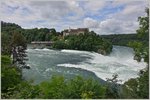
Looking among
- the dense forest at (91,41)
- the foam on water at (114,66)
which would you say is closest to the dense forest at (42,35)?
the dense forest at (91,41)

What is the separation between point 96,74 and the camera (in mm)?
7723

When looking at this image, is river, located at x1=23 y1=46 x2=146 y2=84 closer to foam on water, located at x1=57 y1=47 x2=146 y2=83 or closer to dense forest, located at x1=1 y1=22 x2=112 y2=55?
foam on water, located at x1=57 y1=47 x2=146 y2=83

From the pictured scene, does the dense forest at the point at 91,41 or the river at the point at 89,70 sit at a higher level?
the dense forest at the point at 91,41

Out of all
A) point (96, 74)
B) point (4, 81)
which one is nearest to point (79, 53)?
point (96, 74)

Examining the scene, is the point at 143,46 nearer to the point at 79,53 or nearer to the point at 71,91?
the point at 71,91

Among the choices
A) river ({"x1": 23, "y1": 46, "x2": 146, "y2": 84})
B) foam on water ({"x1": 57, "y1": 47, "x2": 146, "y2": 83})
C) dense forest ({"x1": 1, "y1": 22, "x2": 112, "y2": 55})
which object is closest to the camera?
dense forest ({"x1": 1, "y1": 22, "x2": 112, "y2": 55})

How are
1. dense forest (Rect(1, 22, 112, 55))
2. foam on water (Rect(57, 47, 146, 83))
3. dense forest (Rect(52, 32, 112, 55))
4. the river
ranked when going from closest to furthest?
1. dense forest (Rect(1, 22, 112, 55))
2. dense forest (Rect(52, 32, 112, 55))
3. the river
4. foam on water (Rect(57, 47, 146, 83))

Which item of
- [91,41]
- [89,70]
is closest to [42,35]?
[91,41]

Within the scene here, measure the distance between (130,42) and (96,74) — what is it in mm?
5073

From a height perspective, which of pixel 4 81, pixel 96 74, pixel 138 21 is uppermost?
pixel 138 21

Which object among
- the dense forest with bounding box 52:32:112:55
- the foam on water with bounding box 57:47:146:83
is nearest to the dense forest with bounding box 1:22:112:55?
the dense forest with bounding box 52:32:112:55

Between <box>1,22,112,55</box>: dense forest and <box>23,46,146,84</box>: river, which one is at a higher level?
<box>1,22,112,55</box>: dense forest

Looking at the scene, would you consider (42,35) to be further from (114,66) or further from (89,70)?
(114,66)

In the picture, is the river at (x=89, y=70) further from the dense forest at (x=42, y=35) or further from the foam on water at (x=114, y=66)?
the dense forest at (x=42, y=35)
